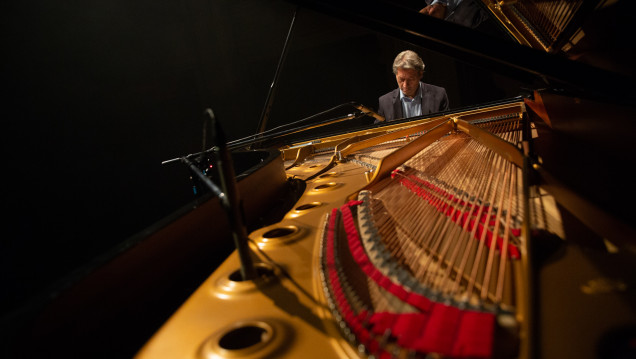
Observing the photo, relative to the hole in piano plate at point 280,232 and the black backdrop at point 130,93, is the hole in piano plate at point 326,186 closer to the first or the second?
the hole in piano plate at point 280,232

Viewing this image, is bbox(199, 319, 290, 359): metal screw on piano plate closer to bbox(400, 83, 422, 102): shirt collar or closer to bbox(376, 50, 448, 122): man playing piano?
bbox(376, 50, 448, 122): man playing piano

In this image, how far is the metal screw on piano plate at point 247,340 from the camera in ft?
2.13

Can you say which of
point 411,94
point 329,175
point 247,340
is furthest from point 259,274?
point 411,94

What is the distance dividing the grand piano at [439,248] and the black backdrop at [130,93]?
135 inches

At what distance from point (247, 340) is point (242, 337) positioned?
15 mm

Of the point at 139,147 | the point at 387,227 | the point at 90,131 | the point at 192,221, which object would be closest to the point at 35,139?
the point at 90,131

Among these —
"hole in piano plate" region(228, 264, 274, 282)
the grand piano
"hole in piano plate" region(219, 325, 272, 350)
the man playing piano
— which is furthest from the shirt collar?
"hole in piano plate" region(219, 325, 272, 350)

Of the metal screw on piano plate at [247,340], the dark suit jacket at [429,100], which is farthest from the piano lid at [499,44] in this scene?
the dark suit jacket at [429,100]

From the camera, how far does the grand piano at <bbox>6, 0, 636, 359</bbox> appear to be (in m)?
0.59

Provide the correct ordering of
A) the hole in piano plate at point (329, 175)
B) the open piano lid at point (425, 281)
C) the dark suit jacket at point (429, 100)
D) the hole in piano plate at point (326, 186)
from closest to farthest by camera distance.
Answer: the open piano lid at point (425, 281), the hole in piano plate at point (326, 186), the hole in piano plate at point (329, 175), the dark suit jacket at point (429, 100)

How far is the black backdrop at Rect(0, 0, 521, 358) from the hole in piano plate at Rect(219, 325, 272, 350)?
4.45m

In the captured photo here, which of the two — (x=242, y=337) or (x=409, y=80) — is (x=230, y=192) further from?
(x=409, y=80)

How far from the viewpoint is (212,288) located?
92cm

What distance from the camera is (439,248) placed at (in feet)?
3.13
